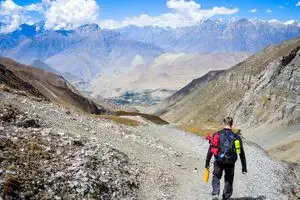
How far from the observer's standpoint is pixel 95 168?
63.5 ft

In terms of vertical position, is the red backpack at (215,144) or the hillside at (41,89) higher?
the hillside at (41,89)

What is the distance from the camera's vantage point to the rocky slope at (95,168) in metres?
16.3

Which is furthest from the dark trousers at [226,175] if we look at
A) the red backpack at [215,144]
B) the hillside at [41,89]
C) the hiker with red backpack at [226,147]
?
the hillside at [41,89]

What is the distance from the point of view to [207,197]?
21.2m

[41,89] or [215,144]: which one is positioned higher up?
[41,89]

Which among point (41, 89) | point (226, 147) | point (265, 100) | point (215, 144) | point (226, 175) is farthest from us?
point (265, 100)

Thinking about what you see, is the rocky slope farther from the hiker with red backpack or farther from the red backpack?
the red backpack

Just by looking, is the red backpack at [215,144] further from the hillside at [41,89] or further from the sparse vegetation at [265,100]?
the sparse vegetation at [265,100]

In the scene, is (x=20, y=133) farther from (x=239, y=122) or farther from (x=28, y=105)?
(x=239, y=122)

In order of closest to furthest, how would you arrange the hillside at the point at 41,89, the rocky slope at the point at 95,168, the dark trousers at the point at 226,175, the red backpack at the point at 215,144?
the rocky slope at the point at 95,168 < the red backpack at the point at 215,144 < the dark trousers at the point at 226,175 < the hillside at the point at 41,89

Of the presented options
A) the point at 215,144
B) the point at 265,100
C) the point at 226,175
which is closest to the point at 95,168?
the point at 215,144

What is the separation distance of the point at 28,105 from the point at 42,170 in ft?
57.1

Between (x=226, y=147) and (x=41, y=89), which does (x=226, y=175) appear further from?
(x=41, y=89)

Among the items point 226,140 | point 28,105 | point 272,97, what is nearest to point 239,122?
point 272,97
